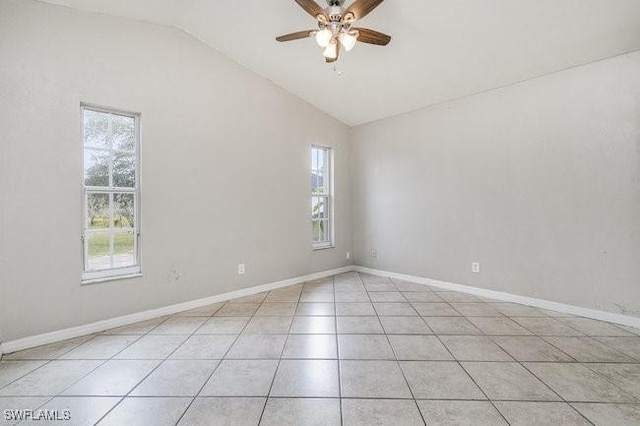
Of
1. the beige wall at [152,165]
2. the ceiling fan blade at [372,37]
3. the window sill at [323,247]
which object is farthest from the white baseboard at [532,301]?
the ceiling fan blade at [372,37]

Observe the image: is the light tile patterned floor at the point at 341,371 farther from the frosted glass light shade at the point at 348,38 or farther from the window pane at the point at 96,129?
the frosted glass light shade at the point at 348,38

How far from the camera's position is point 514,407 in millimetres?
1651

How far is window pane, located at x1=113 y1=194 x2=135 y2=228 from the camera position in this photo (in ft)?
9.65

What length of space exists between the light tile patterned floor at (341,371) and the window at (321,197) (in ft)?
6.31

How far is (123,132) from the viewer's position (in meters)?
2.98

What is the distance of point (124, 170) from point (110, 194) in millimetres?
291

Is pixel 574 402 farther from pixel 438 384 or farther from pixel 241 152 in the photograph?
pixel 241 152

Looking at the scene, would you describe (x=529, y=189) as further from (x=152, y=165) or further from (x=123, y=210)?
(x=123, y=210)

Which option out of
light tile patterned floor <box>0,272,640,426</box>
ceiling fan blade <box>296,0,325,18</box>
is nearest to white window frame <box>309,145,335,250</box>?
light tile patterned floor <box>0,272,640,426</box>

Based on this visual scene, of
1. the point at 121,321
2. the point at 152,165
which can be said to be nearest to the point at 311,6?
the point at 152,165

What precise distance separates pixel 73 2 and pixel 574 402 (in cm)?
505

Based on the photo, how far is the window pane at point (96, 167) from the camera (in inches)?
110

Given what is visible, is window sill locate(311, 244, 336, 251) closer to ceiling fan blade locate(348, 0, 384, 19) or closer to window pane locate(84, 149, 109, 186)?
window pane locate(84, 149, 109, 186)

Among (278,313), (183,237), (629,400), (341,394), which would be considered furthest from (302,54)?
(629,400)
